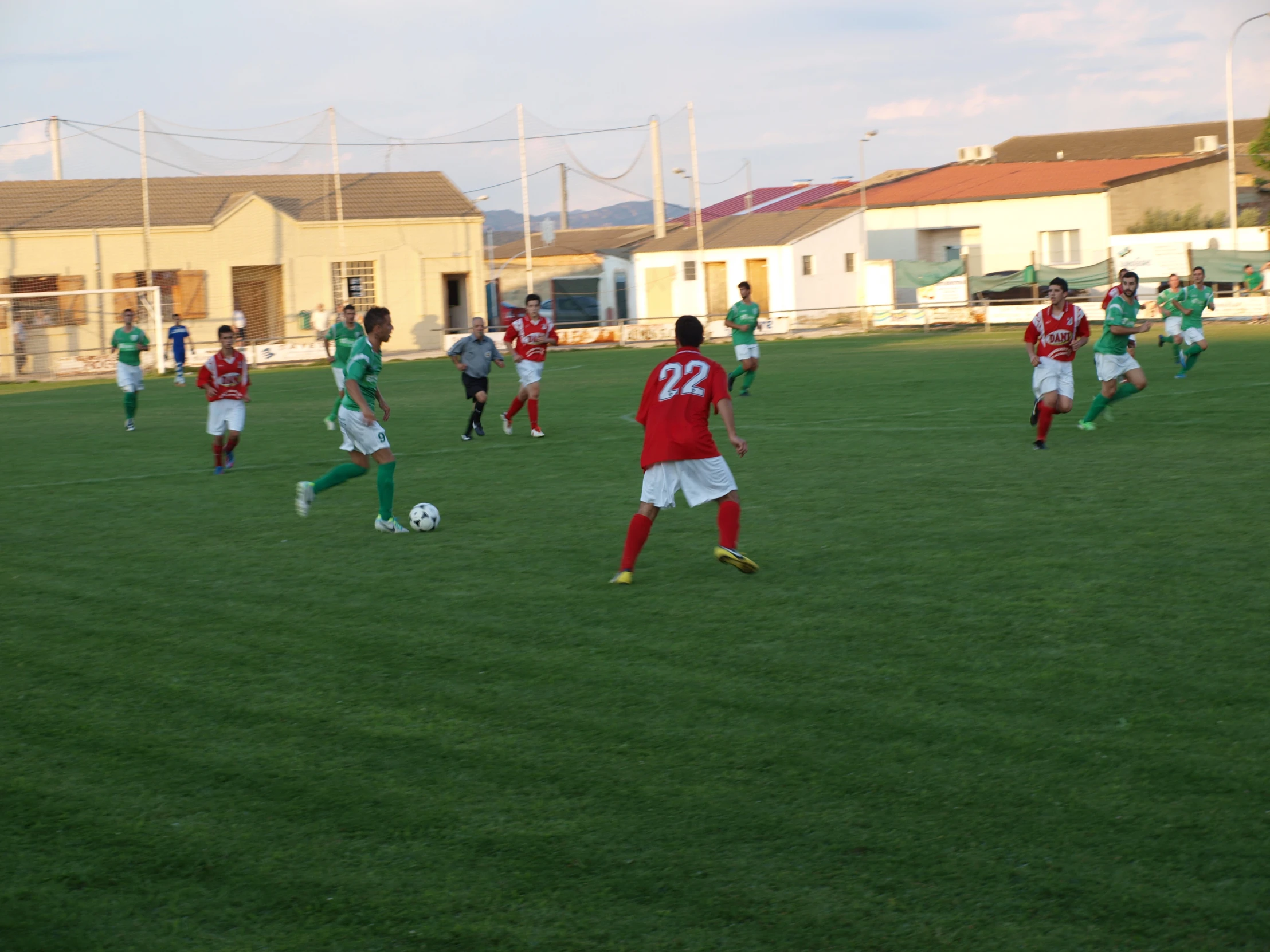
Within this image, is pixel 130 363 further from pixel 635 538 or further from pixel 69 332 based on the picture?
pixel 69 332

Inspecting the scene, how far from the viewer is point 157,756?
16.9 ft

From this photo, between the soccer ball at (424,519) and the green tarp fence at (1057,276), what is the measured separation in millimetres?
32385

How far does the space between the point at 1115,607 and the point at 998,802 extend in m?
2.83

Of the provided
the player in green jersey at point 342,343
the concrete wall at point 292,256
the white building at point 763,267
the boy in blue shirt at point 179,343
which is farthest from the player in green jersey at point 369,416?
the white building at point 763,267

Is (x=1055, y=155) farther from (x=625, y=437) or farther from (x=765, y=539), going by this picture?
(x=765, y=539)

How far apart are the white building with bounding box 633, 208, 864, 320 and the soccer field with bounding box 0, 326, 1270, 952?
36455 mm

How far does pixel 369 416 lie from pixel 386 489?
58 cm

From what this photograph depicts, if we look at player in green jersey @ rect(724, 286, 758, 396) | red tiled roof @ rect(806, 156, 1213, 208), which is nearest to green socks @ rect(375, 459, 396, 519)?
player in green jersey @ rect(724, 286, 758, 396)

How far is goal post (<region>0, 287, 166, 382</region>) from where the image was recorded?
36.5 metres

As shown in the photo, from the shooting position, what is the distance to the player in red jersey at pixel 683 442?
7.77 m

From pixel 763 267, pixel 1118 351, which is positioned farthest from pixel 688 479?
pixel 763 267

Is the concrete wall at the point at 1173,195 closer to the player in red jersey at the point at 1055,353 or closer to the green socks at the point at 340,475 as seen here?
the player in red jersey at the point at 1055,353

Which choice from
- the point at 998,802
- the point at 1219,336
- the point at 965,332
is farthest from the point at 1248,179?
the point at 998,802

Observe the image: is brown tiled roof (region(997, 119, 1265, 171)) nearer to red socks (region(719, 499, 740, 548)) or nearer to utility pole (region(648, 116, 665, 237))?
utility pole (region(648, 116, 665, 237))
